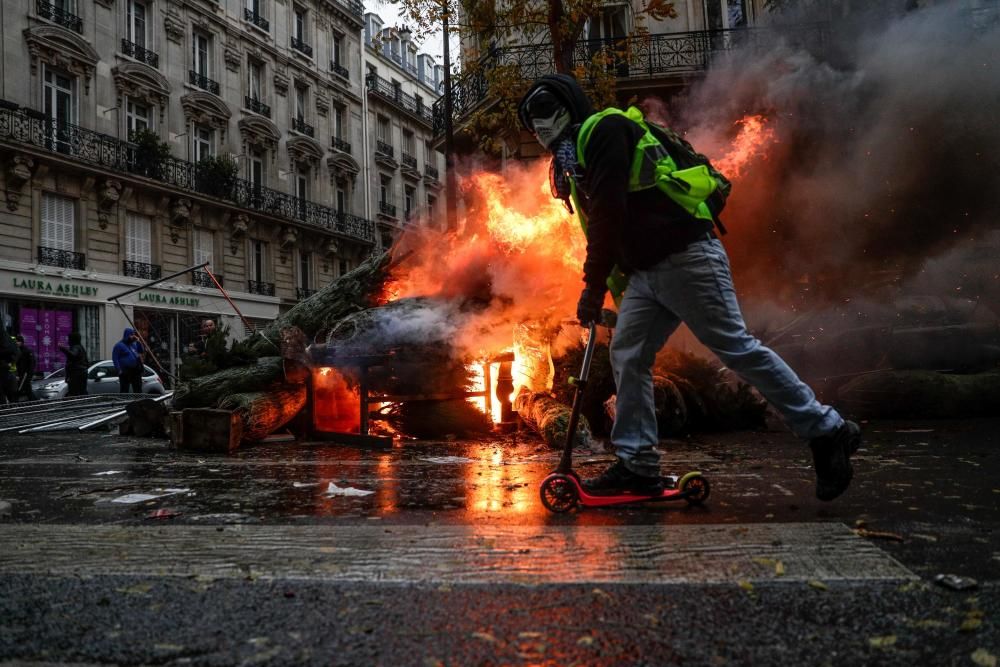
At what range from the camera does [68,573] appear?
82.6 inches

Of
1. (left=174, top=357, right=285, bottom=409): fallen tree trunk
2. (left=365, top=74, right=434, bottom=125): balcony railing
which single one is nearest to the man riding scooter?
(left=174, top=357, right=285, bottom=409): fallen tree trunk

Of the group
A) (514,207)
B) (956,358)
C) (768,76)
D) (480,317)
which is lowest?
(956,358)

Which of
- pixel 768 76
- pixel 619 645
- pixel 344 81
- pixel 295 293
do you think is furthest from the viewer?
pixel 344 81

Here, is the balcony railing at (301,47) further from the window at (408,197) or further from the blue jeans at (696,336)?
the blue jeans at (696,336)

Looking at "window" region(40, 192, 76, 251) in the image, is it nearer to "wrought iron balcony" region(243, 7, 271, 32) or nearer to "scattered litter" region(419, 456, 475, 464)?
"wrought iron balcony" region(243, 7, 271, 32)

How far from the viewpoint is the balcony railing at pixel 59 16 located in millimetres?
20109

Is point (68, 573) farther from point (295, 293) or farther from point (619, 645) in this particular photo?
point (295, 293)

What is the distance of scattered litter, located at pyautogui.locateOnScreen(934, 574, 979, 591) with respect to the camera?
1.80 m

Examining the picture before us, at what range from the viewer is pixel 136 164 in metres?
22.4

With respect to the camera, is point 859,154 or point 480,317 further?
point 859,154

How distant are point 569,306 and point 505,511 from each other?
4479mm

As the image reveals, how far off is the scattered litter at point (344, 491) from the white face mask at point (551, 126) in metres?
2.05

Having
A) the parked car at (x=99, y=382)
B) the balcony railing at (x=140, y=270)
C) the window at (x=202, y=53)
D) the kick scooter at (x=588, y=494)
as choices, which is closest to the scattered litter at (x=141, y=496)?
the kick scooter at (x=588, y=494)

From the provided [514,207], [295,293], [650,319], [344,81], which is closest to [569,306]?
[514,207]
